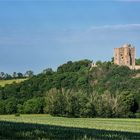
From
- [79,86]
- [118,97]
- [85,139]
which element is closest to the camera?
[85,139]

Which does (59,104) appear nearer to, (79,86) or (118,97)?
(118,97)

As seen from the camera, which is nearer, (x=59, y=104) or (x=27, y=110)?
(x=59, y=104)

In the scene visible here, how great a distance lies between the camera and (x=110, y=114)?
138 m

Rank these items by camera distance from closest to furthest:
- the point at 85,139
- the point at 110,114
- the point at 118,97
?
1. the point at 85,139
2. the point at 110,114
3. the point at 118,97

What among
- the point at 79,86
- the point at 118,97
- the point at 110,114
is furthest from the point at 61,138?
the point at 79,86

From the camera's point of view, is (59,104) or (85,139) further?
(59,104)

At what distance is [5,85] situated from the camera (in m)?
193

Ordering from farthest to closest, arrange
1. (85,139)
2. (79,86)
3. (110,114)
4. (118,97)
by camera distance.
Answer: (79,86), (118,97), (110,114), (85,139)

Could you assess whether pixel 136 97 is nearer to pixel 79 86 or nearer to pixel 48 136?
pixel 79 86

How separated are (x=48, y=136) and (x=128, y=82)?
583 ft

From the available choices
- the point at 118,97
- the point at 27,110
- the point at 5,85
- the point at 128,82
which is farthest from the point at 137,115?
the point at 5,85

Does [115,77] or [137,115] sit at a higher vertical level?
[115,77]

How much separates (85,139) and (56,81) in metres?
178

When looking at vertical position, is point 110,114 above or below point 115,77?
below
